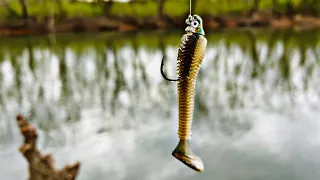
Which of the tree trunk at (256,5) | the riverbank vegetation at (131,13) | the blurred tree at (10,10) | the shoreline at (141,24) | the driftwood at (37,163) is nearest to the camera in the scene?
the driftwood at (37,163)

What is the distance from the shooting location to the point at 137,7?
75.2ft

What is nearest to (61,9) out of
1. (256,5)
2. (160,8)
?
(160,8)

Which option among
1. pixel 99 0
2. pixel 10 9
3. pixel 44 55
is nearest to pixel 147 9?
pixel 99 0

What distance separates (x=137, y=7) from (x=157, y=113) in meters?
15.0

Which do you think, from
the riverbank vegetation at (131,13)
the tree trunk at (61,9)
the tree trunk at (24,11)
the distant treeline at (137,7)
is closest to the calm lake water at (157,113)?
the tree trunk at (24,11)

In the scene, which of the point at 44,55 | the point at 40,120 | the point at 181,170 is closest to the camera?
the point at 181,170

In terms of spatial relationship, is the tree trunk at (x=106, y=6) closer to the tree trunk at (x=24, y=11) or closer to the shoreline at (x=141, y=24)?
the shoreline at (x=141, y=24)

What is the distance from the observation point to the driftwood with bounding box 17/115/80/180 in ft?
9.27

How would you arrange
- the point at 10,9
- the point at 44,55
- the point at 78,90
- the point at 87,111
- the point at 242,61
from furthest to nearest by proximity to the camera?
1. the point at 10,9
2. the point at 44,55
3. the point at 242,61
4. the point at 78,90
5. the point at 87,111

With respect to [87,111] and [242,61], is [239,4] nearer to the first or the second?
[242,61]

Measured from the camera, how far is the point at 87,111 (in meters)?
9.11

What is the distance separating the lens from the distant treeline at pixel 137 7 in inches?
876

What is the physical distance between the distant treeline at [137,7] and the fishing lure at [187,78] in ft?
71.6

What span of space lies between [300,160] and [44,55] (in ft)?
36.3
